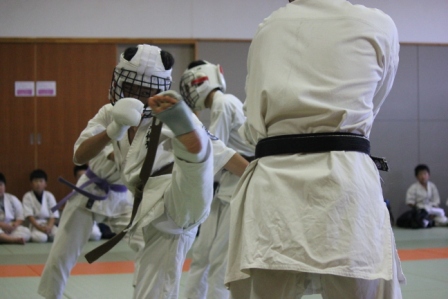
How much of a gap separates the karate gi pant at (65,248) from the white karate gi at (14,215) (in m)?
5.42

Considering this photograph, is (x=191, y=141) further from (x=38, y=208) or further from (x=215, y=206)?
(x=38, y=208)

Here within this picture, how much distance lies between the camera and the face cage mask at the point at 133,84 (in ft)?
10.9

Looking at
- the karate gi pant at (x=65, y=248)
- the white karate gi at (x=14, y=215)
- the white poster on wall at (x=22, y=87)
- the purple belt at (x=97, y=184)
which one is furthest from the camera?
the white poster on wall at (x=22, y=87)

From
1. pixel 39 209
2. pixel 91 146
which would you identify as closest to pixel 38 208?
pixel 39 209

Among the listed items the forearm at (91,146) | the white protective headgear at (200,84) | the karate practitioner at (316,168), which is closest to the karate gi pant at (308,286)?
the karate practitioner at (316,168)

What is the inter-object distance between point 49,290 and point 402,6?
388 inches

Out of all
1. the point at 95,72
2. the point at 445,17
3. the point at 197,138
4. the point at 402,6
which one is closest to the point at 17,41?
the point at 95,72

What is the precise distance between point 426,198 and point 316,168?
1019 centimetres

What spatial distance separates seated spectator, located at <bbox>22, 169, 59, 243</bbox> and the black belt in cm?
782

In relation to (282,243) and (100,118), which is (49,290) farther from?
(282,243)

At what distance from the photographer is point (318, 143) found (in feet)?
6.92

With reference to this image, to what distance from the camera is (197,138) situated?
228 centimetres

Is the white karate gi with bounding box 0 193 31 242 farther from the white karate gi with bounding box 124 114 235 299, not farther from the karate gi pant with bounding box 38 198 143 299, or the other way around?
the white karate gi with bounding box 124 114 235 299

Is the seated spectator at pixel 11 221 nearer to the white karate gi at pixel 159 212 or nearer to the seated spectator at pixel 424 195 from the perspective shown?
the white karate gi at pixel 159 212
